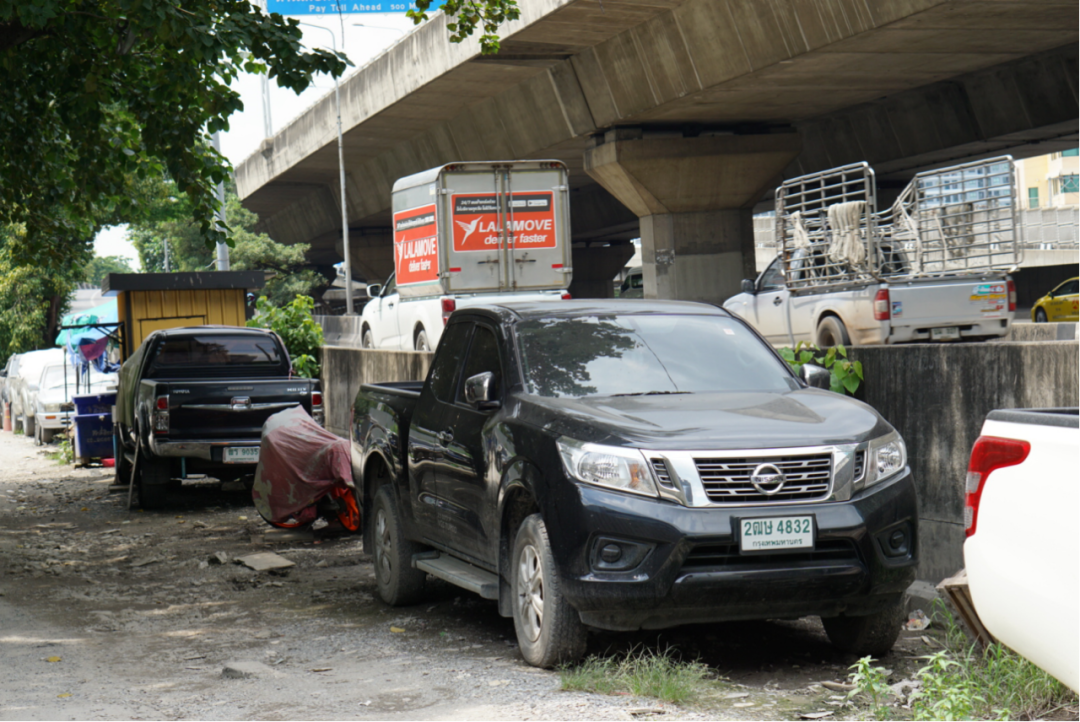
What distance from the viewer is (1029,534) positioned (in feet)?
11.7

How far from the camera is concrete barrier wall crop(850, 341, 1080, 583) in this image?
682cm

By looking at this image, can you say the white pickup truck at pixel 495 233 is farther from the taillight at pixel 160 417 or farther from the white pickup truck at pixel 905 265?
the taillight at pixel 160 417

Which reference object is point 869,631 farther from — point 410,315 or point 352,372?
point 410,315

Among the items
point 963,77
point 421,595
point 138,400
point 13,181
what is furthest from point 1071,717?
point 963,77

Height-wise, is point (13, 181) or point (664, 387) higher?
point (13, 181)

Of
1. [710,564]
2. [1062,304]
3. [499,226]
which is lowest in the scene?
[710,564]

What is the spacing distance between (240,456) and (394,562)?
5.20 metres

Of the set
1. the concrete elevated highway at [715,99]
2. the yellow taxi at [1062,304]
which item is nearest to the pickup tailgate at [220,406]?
the concrete elevated highway at [715,99]

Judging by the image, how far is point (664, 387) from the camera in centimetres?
626

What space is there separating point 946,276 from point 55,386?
703 inches

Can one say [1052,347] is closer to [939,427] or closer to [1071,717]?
[939,427]

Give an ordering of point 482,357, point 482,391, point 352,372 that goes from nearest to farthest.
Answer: point 482,391
point 482,357
point 352,372

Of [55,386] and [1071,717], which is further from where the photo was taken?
[55,386]

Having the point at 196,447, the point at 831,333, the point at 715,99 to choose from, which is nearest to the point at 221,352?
the point at 196,447
